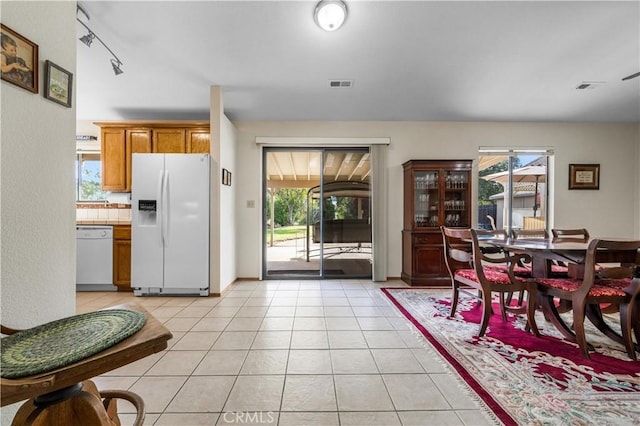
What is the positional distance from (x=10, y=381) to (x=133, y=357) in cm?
24

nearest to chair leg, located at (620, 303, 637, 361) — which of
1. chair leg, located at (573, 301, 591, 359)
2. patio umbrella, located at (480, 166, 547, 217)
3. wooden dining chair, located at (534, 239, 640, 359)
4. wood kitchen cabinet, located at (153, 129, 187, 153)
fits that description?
wooden dining chair, located at (534, 239, 640, 359)

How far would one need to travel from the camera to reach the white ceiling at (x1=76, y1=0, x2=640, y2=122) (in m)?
2.29

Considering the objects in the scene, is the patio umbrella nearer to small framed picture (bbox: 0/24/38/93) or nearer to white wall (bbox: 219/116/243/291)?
white wall (bbox: 219/116/243/291)

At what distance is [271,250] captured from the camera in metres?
7.55

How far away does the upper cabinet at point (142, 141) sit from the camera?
4.12 meters

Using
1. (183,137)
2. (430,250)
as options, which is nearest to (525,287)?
(430,250)

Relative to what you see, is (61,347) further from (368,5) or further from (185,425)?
(368,5)

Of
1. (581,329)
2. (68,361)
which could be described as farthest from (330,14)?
(581,329)

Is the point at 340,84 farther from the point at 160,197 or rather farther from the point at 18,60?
the point at 18,60

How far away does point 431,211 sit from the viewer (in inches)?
172

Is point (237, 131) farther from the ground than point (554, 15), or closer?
closer

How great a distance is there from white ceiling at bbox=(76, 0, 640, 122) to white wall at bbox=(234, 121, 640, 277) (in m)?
0.30

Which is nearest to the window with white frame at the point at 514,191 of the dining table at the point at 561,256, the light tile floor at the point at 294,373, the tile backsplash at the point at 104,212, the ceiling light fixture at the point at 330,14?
the dining table at the point at 561,256

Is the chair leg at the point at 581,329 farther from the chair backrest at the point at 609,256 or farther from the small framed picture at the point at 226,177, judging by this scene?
the small framed picture at the point at 226,177
